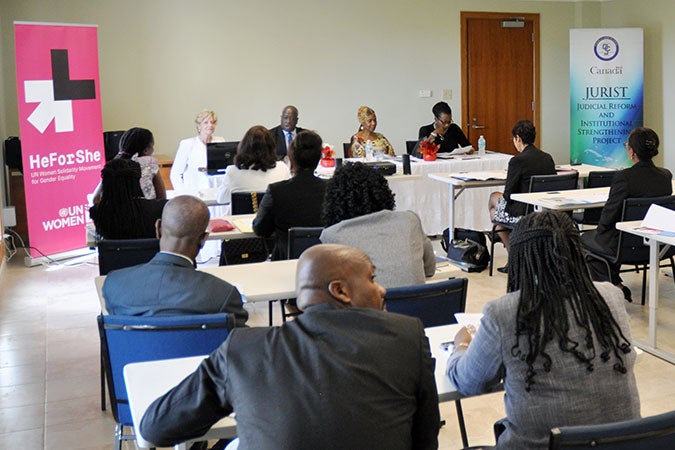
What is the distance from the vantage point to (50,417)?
414 cm

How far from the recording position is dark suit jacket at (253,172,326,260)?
4.78 meters

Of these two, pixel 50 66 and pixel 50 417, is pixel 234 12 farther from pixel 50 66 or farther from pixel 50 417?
pixel 50 417

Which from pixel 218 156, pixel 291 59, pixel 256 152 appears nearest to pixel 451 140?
pixel 291 59

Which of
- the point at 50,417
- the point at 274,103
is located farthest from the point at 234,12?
the point at 50,417

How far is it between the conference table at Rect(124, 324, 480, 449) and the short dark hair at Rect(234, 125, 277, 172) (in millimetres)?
3432

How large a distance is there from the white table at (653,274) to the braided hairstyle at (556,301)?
2.48 metres

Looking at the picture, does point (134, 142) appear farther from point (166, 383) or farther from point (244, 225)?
point (166, 383)

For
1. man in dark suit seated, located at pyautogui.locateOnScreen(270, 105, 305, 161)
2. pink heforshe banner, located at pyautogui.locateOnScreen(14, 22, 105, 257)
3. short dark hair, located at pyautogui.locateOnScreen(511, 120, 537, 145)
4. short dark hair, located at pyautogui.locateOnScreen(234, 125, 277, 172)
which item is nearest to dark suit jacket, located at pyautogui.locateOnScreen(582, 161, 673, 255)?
short dark hair, located at pyautogui.locateOnScreen(511, 120, 537, 145)

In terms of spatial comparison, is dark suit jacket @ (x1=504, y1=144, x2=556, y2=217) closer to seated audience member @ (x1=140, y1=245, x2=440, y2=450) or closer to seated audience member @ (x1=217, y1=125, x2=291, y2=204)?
seated audience member @ (x1=217, y1=125, x2=291, y2=204)

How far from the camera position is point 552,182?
6516 mm

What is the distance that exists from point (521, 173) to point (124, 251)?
3416 millimetres

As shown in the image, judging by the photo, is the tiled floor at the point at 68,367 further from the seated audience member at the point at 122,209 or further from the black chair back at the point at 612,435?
the black chair back at the point at 612,435

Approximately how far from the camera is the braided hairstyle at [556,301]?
85.8 inches

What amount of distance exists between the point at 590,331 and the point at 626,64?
377 inches
